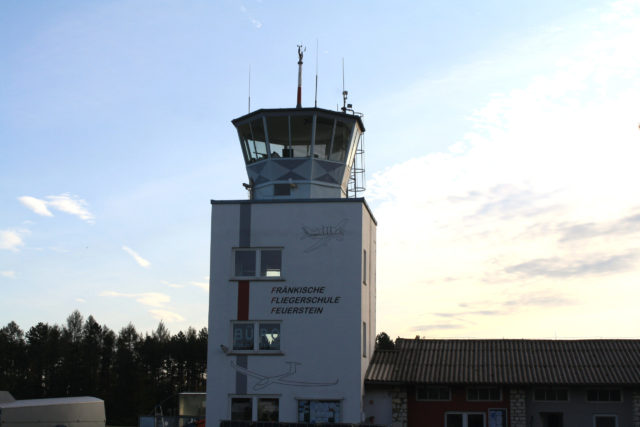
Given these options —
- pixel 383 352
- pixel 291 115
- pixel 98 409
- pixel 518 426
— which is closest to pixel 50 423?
pixel 98 409

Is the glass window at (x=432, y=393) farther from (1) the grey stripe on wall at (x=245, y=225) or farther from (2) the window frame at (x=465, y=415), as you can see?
(1) the grey stripe on wall at (x=245, y=225)

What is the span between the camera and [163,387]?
87750mm

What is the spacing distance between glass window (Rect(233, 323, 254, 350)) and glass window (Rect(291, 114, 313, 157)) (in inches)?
268

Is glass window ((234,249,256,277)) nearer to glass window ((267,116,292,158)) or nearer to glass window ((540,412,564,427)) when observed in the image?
glass window ((267,116,292,158))

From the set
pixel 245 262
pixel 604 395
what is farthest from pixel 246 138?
pixel 604 395

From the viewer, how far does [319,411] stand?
25109 mm

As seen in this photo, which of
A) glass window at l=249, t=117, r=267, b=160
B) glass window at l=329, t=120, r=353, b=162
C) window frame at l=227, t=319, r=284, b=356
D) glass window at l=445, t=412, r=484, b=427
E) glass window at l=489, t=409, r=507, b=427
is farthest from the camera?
glass window at l=329, t=120, r=353, b=162

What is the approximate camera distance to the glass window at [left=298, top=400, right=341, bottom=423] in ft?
82.1

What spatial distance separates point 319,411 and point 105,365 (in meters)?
71.7

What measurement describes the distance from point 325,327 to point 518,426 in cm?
789

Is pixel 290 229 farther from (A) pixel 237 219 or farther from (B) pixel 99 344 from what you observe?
(B) pixel 99 344

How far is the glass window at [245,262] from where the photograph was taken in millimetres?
26328

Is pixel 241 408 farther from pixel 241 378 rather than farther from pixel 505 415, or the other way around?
pixel 505 415

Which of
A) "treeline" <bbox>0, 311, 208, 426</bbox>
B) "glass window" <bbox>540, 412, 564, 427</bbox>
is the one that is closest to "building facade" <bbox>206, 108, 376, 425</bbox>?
"glass window" <bbox>540, 412, 564, 427</bbox>
